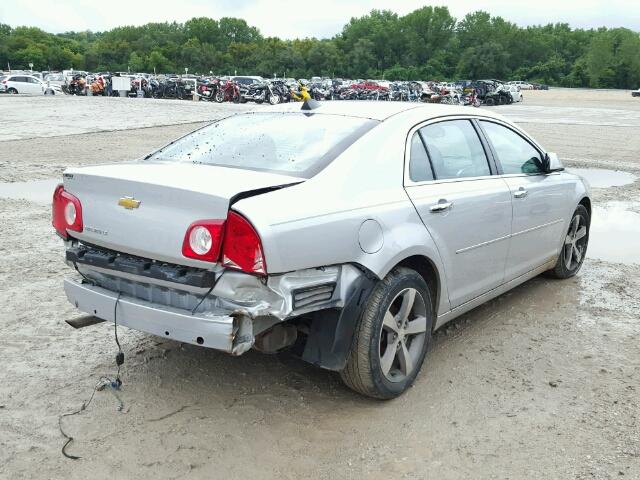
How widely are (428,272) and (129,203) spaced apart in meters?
1.74

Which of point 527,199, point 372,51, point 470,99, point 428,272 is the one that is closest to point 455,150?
point 527,199

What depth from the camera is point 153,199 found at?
3.23m

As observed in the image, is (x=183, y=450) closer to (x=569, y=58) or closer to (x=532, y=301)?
(x=532, y=301)

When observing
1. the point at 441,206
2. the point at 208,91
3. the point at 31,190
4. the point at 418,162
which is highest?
the point at 418,162

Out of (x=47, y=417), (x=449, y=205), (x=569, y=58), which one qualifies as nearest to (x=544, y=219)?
(x=449, y=205)

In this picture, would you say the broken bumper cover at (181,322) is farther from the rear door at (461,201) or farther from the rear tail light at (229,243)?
the rear door at (461,201)

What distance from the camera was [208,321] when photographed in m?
3.05

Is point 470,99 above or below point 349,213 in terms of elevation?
below

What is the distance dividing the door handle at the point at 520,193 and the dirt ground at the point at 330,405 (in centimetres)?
94

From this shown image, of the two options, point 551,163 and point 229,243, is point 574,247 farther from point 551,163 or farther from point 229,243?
point 229,243

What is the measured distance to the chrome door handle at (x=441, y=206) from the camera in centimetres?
386

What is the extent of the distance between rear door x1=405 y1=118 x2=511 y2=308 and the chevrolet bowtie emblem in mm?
1466

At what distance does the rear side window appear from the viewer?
392 cm

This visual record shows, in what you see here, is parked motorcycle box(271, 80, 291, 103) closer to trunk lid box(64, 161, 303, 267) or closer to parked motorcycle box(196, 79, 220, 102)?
parked motorcycle box(196, 79, 220, 102)
